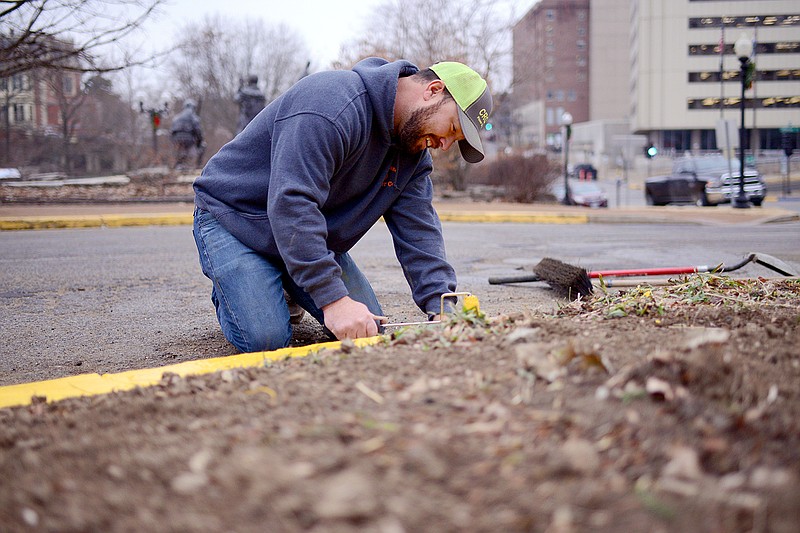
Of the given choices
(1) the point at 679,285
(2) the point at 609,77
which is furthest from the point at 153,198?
(2) the point at 609,77

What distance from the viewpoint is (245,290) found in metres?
3.50

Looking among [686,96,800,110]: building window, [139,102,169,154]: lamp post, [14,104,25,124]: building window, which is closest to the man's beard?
[139,102,169,154]: lamp post

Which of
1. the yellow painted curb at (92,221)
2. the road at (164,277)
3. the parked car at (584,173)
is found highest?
the parked car at (584,173)

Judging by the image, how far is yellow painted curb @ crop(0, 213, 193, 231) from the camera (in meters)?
11.7

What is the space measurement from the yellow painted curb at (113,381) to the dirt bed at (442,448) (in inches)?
10.5

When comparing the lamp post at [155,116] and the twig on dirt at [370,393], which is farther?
the lamp post at [155,116]

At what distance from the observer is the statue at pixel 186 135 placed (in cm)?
2559

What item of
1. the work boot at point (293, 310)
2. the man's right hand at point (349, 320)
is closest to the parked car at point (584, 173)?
the work boot at point (293, 310)

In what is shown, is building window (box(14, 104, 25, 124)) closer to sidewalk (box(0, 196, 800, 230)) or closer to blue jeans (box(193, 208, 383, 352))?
sidewalk (box(0, 196, 800, 230))

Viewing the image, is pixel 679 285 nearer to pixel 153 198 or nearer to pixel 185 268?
pixel 185 268

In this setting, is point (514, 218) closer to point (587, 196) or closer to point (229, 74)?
point (587, 196)

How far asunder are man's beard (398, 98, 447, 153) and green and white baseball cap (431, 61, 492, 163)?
0.08 meters

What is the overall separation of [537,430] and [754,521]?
42 centimetres

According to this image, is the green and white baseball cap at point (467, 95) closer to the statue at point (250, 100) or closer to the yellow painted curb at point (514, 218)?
the yellow painted curb at point (514, 218)
